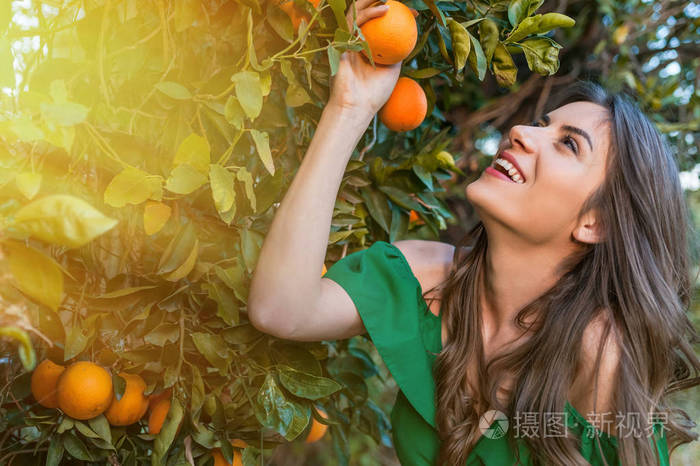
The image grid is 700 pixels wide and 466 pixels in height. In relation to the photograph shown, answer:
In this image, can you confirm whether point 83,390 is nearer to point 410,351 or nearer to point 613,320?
point 410,351

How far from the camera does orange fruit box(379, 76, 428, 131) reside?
3.08 ft

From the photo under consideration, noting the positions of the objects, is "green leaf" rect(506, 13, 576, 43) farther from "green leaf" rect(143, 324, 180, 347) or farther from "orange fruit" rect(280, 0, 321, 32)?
"green leaf" rect(143, 324, 180, 347)

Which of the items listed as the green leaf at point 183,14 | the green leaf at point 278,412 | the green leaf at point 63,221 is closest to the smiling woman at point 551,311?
the green leaf at point 278,412

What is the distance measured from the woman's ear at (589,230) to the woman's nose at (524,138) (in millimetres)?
173

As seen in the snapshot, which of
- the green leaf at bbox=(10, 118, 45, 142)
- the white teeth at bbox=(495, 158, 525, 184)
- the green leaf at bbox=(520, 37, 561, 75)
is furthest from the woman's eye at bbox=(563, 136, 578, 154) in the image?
the green leaf at bbox=(10, 118, 45, 142)

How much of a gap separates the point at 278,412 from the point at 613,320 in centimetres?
64

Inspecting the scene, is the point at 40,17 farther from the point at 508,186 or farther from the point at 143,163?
the point at 508,186

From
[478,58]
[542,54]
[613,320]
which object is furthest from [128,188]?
[613,320]

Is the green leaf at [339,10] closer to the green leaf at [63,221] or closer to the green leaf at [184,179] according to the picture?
the green leaf at [184,179]

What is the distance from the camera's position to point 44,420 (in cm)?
82

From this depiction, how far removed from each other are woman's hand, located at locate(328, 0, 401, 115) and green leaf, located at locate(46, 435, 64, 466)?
0.60 metres

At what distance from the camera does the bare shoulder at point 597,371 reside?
3.49 ft

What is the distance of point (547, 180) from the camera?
1047 millimetres

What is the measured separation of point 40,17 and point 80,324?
393mm
